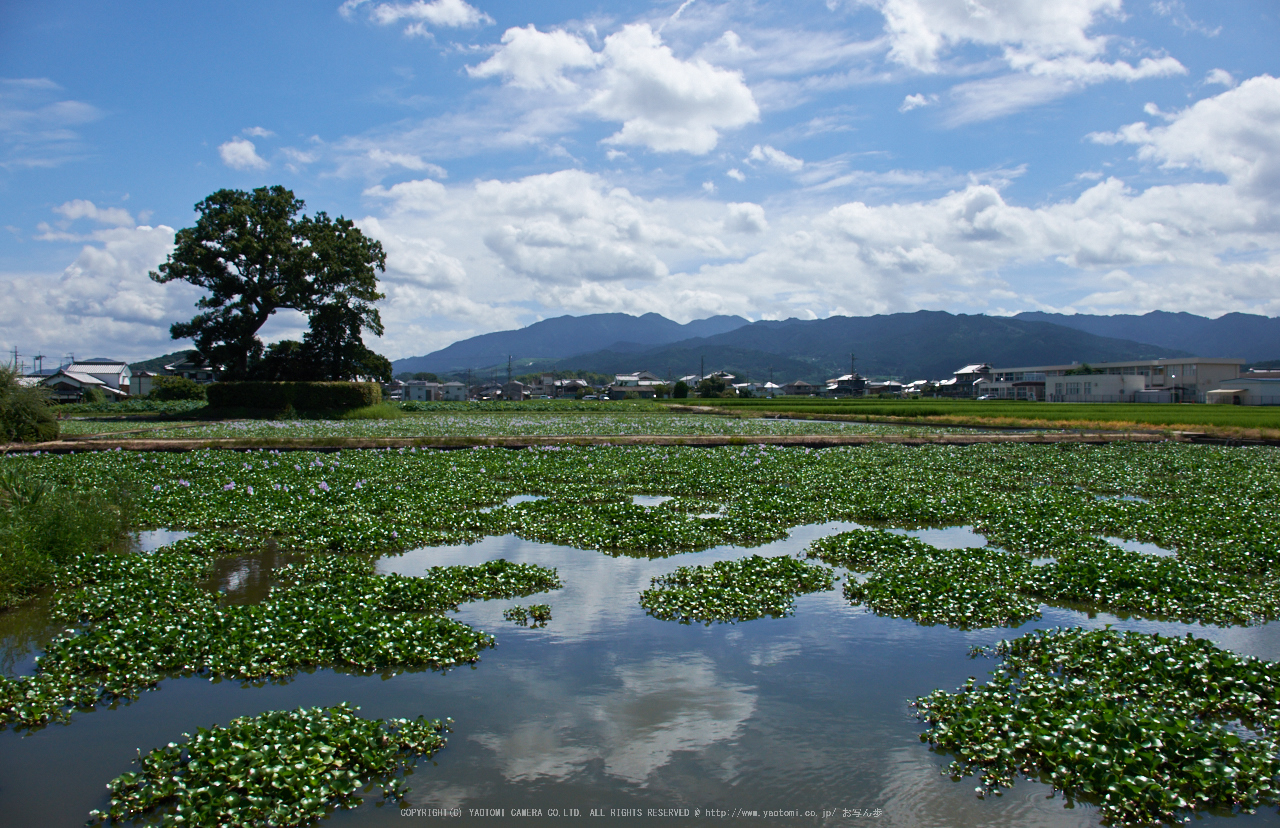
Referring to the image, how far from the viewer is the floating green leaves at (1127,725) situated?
5234 millimetres

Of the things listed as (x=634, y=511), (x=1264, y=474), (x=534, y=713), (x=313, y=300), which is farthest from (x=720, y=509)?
(x=313, y=300)

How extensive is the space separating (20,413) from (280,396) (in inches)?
981

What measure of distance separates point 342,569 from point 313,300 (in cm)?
4967

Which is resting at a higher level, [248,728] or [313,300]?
[313,300]

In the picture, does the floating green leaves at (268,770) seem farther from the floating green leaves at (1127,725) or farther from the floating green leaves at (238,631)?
the floating green leaves at (1127,725)

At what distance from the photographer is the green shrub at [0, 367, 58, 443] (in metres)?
26.1

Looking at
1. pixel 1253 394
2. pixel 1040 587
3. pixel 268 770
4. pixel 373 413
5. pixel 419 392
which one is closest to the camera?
pixel 268 770

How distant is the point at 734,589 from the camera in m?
9.87

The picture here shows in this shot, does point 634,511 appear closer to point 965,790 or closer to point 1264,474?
point 965,790

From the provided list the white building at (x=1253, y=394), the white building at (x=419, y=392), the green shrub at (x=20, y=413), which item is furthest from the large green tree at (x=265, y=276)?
the white building at (x=419, y=392)

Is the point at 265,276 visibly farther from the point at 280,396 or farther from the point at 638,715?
the point at 638,715

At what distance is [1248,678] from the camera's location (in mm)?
6738

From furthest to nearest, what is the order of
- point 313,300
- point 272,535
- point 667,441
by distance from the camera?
1. point 313,300
2. point 667,441
3. point 272,535

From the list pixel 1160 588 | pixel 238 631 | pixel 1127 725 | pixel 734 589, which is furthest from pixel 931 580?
pixel 238 631
